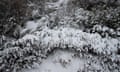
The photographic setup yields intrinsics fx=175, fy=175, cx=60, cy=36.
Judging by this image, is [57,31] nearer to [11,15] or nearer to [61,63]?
[61,63]

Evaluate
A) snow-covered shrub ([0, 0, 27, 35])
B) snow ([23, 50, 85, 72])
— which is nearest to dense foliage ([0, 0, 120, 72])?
snow-covered shrub ([0, 0, 27, 35])

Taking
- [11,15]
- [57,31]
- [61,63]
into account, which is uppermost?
[11,15]

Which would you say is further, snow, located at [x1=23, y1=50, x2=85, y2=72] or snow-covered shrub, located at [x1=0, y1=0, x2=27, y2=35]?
snow-covered shrub, located at [x1=0, y1=0, x2=27, y2=35]

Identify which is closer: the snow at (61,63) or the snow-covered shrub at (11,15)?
the snow at (61,63)

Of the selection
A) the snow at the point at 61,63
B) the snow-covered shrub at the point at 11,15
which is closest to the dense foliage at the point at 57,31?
the snow-covered shrub at the point at 11,15

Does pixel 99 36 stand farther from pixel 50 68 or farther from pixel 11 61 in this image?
pixel 11 61

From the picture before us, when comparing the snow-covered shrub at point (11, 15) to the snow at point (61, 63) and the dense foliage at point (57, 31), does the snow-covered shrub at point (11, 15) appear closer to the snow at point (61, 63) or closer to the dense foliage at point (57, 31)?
the dense foliage at point (57, 31)

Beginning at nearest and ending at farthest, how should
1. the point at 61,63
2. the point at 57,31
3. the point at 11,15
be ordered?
the point at 61,63, the point at 57,31, the point at 11,15

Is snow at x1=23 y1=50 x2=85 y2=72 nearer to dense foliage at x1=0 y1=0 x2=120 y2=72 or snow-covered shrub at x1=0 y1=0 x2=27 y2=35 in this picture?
dense foliage at x1=0 y1=0 x2=120 y2=72

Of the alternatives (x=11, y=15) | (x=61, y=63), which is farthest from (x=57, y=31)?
(x=11, y=15)

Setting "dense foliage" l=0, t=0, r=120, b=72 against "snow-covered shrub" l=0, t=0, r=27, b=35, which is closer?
"dense foliage" l=0, t=0, r=120, b=72

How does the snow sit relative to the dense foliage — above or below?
below

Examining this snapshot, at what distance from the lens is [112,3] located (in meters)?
5.05

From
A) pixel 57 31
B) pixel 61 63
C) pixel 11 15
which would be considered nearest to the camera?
pixel 61 63
